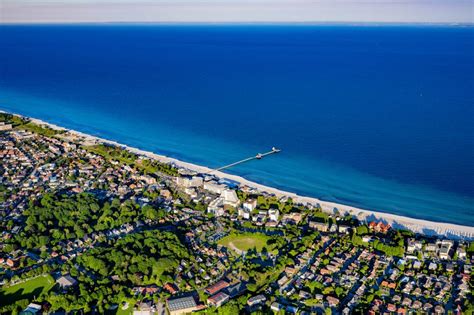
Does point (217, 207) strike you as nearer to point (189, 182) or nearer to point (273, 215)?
point (273, 215)

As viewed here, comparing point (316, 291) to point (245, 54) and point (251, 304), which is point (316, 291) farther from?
point (245, 54)

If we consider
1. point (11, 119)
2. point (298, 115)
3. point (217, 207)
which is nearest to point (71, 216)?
point (217, 207)

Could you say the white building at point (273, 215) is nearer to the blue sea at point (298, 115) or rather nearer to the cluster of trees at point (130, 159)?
the blue sea at point (298, 115)

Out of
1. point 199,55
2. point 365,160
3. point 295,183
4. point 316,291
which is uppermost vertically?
point 199,55

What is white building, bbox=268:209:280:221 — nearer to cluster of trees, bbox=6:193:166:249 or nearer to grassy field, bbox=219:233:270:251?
grassy field, bbox=219:233:270:251

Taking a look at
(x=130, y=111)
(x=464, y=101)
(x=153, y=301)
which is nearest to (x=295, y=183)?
(x=153, y=301)

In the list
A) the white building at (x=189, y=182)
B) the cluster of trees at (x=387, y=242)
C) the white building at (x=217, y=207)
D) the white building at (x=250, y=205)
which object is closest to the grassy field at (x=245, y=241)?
the white building at (x=217, y=207)
